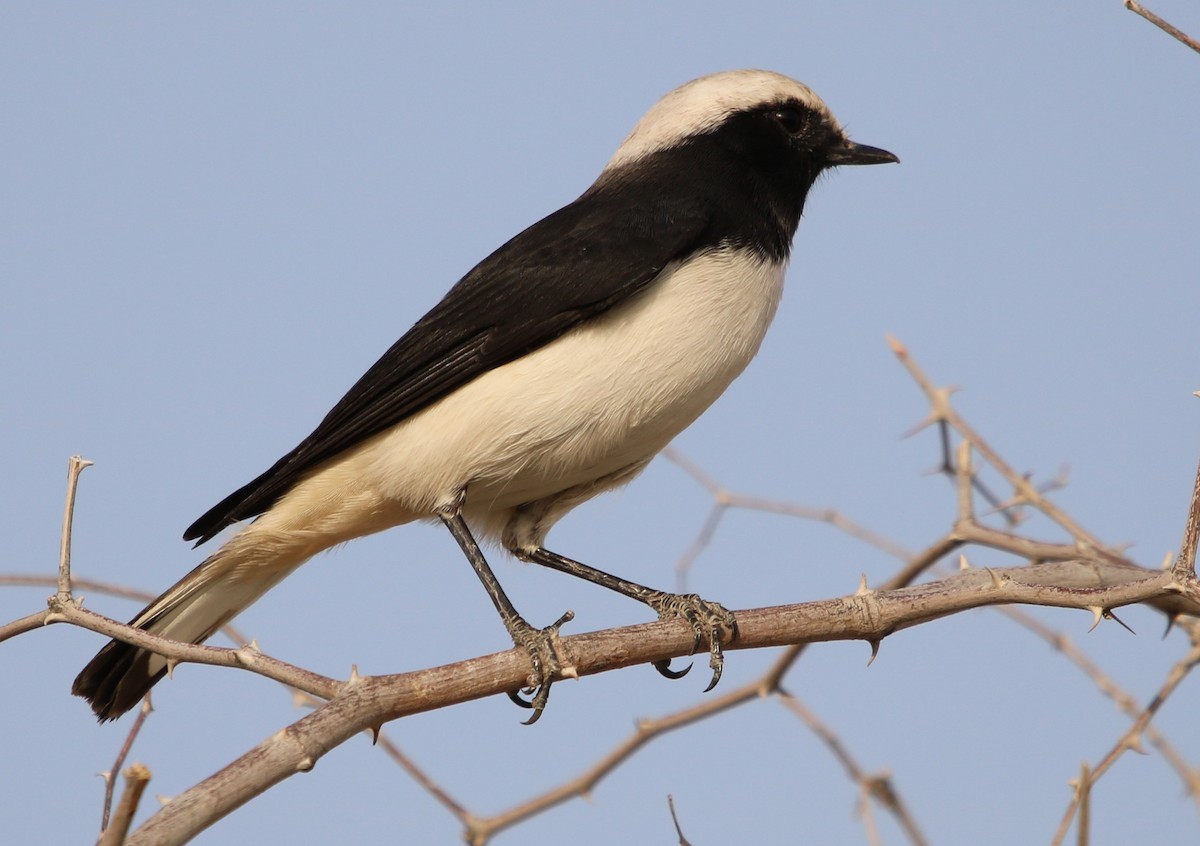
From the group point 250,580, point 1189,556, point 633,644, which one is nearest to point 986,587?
point 1189,556

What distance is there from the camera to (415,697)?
12.0 ft

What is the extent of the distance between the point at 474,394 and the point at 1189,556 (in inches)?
111

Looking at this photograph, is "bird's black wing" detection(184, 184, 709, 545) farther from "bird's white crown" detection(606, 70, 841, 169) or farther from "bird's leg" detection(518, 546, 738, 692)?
"bird's leg" detection(518, 546, 738, 692)

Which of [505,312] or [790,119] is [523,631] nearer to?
[505,312]

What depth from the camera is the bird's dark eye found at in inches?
239

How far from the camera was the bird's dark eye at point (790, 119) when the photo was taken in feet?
20.0

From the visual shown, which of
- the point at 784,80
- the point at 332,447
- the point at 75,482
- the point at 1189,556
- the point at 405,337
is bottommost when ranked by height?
the point at 1189,556

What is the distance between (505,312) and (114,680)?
6.88ft

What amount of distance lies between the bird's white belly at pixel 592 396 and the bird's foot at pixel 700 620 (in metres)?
0.62

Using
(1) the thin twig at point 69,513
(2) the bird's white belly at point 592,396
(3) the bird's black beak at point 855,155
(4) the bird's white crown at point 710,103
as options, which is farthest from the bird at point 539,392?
(1) the thin twig at point 69,513

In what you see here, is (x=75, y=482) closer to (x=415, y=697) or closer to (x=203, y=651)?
(x=203, y=651)

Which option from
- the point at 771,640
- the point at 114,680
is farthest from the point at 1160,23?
the point at 114,680

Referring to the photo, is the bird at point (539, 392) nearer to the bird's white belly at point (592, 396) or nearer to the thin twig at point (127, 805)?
the bird's white belly at point (592, 396)

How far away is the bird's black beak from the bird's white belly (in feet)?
3.61
